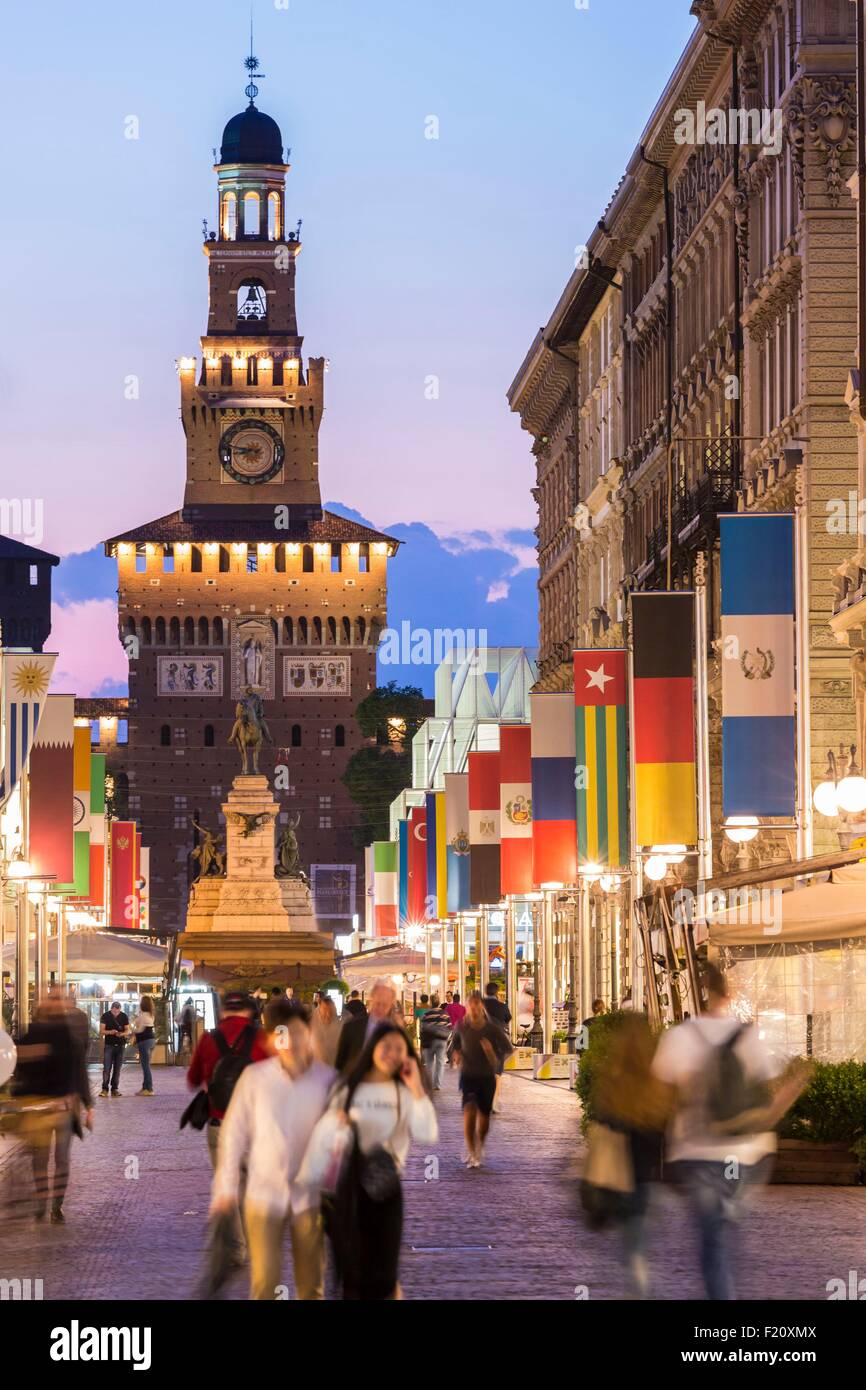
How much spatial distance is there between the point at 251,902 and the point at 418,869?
1579 inches

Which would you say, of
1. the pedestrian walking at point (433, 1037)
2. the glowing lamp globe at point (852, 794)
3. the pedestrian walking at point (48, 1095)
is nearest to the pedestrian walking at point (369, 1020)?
the pedestrian walking at point (48, 1095)

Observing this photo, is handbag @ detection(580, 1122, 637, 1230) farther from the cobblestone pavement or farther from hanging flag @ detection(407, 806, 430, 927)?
hanging flag @ detection(407, 806, 430, 927)

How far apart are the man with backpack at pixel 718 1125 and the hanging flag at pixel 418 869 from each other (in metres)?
53.2

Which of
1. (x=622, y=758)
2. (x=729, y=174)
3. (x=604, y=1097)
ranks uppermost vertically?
(x=729, y=174)

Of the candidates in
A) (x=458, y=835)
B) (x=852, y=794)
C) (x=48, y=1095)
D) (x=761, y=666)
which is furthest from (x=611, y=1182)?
(x=458, y=835)

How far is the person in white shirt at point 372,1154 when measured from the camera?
13.2m

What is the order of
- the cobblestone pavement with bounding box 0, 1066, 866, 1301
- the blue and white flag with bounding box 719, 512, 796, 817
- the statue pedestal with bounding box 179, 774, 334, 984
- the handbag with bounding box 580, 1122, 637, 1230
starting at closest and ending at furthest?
1. the handbag with bounding box 580, 1122, 637, 1230
2. the cobblestone pavement with bounding box 0, 1066, 866, 1301
3. the blue and white flag with bounding box 719, 512, 796, 817
4. the statue pedestal with bounding box 179, 774, 334, 984

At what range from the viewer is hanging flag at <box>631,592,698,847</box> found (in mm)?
38031

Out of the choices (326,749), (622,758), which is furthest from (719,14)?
(326,749)

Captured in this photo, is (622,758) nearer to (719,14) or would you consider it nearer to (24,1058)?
(719,14)

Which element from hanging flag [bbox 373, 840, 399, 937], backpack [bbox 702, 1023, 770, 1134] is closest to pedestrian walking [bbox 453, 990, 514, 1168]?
backpack [bbox 702, 1023, 770, 1134]

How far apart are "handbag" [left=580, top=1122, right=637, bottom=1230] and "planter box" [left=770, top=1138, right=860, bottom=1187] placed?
403 inches

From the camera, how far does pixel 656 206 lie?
69375 millimetres

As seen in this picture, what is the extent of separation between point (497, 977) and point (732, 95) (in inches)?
1171
